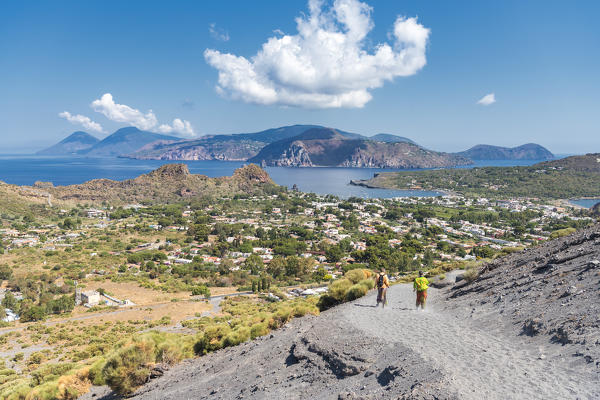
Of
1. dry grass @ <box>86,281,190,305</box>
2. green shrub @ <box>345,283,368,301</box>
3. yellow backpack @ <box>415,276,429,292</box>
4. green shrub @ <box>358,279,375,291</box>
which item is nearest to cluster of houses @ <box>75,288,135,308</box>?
dry grass @ <box>86,281,190,305</box>

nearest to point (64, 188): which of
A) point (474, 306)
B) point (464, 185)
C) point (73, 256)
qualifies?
point (73, 256)

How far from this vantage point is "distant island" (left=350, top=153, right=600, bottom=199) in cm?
10006

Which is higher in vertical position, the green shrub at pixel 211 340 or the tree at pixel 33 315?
the green shrub at pixel 211 340

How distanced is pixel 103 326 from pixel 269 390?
1845 centimetres

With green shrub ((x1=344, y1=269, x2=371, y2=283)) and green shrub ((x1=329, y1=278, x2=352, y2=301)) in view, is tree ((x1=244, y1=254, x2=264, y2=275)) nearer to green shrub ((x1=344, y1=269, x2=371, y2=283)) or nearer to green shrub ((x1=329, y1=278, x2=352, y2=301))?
green shrub ((x1=344, y1=269, x2=371, y2=283))

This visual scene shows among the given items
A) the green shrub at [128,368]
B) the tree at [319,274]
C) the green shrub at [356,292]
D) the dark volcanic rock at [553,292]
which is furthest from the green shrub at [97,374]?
the tree at [319,274]

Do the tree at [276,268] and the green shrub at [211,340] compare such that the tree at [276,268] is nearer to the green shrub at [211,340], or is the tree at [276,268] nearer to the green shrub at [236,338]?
the green shrub at [211,340]

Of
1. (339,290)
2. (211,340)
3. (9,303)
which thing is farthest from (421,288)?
(9,303)

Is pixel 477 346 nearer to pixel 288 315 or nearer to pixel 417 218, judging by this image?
pixel 288 315

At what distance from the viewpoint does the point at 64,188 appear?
80.1 meters

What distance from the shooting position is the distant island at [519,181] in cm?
10006

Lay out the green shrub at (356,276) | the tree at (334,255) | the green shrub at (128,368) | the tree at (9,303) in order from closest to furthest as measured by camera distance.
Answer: the green shrub at (128,368) < the green shrub at (356,276) < the tree at (9,303) < the tree at (334,255)

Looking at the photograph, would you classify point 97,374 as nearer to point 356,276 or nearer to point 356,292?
point 356,292

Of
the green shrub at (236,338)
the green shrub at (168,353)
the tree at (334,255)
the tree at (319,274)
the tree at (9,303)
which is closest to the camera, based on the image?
the green shrub at (168,353)
